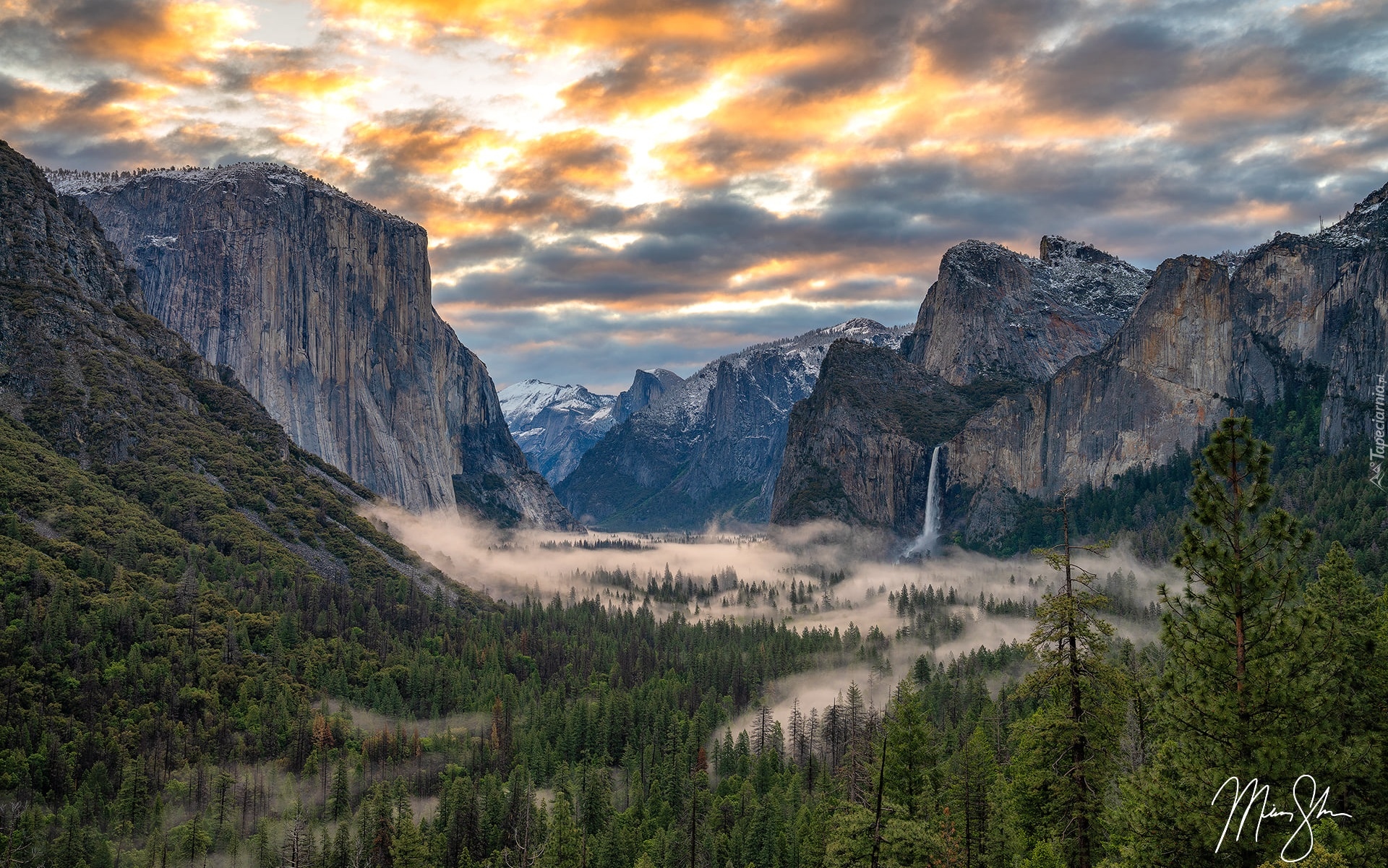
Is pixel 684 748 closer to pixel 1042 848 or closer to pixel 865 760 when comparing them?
pixel 865 760

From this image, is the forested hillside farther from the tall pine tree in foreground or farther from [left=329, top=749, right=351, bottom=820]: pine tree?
[left=329, top=749, right=351, bottom=820]: pine tree

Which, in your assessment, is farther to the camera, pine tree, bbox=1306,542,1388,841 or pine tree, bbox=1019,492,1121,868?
pine tree, bbox=1019,492,1121,868

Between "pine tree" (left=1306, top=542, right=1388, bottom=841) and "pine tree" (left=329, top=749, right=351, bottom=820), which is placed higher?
"pine tree" (left=1306, top=542, right=1388, bottom=841)

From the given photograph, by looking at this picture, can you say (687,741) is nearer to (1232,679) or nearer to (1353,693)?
(1353,693)
